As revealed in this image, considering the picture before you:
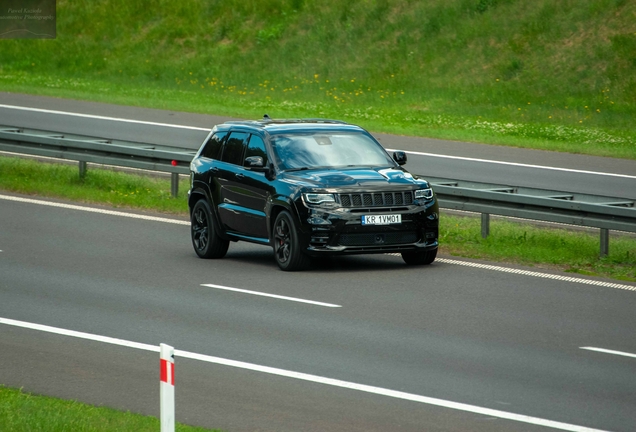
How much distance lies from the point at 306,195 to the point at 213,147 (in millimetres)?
2780

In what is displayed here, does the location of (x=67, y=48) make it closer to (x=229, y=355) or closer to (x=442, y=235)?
(x=442, y=235)

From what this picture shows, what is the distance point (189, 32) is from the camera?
45.1 m

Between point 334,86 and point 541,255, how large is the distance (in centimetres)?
2256

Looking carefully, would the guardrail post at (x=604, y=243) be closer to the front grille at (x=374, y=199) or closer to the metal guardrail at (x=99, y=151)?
the front grille at (x=374, y=199)

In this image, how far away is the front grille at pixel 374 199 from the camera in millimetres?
14805

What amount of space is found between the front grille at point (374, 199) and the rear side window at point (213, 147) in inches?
111

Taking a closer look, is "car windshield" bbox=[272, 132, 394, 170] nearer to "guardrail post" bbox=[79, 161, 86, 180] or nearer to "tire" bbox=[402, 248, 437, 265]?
"tire" bbox=[402, 248, 437, 265]

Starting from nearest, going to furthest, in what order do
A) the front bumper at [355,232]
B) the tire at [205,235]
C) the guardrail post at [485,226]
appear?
1. the front bumper at [355,232]
2. the tire at [205,235]
3. the guardrail post at [485,226]

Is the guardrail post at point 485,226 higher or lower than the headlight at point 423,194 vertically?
lower

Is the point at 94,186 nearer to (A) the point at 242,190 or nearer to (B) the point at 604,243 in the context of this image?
(A) the point at 242,190

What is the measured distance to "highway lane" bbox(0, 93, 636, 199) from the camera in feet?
79.9

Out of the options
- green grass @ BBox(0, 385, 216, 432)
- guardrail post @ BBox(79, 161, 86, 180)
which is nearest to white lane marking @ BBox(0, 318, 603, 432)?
green grass @ BBox(0, 385, 216, 432)

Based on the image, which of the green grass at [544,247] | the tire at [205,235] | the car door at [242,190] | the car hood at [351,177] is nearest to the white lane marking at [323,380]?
the car hood at [351,177]

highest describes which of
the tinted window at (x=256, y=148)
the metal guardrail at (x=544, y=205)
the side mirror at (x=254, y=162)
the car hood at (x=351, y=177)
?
the tinted window at (x=256, y=148)
